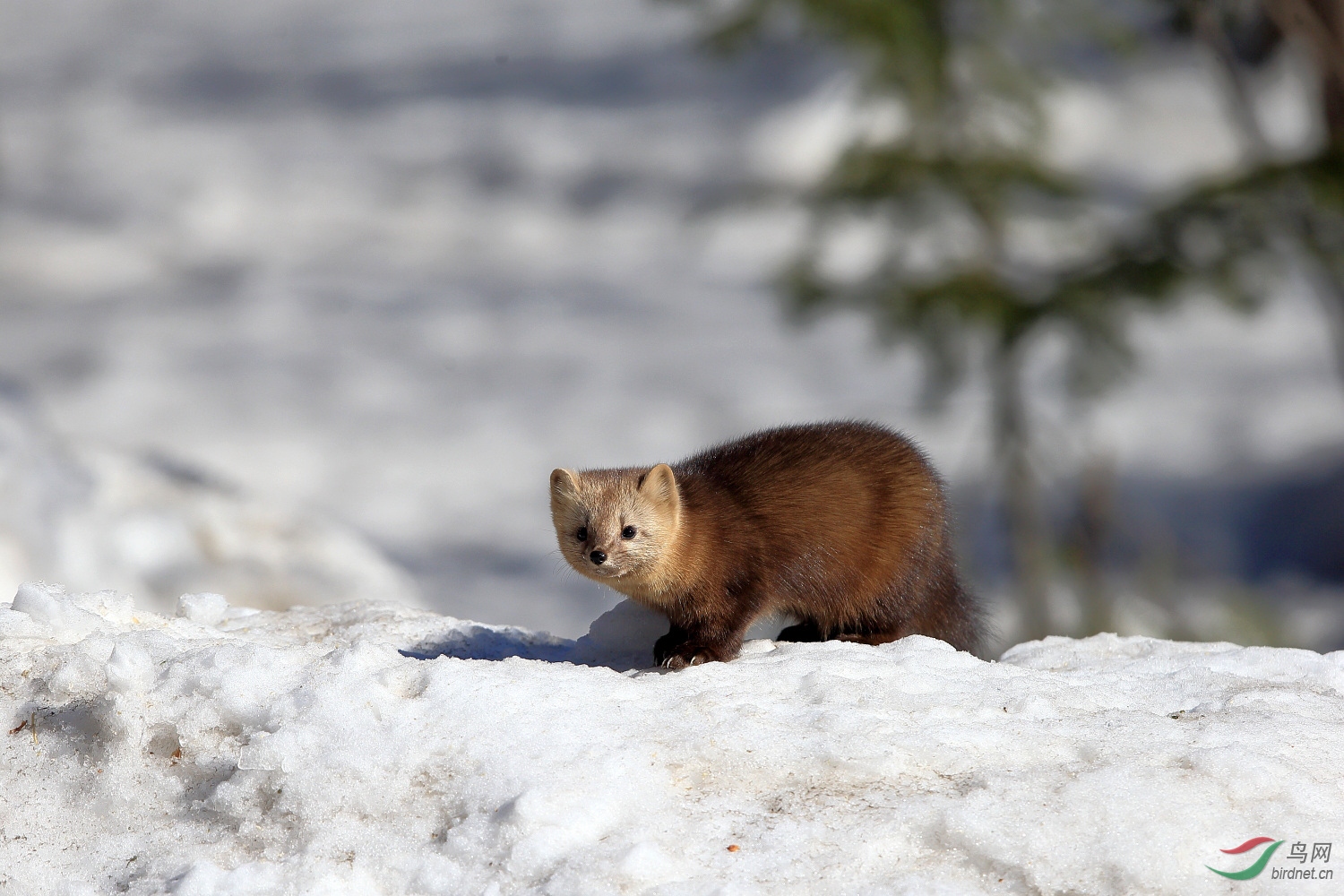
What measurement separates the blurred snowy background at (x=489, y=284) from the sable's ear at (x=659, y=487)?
798 cm

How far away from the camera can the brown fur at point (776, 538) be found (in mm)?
3848

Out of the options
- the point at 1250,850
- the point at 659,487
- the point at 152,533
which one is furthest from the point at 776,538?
the point at 152,533

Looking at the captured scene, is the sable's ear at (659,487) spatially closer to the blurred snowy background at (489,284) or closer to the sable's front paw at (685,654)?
the sable's front paw at (685,654)

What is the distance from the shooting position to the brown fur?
12.6ft

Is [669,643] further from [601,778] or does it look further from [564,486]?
[601,778]

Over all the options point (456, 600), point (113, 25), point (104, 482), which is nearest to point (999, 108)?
point (104, 482)

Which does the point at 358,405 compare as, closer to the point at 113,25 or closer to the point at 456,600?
the point at 456,600

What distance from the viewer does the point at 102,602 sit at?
11.5 ft

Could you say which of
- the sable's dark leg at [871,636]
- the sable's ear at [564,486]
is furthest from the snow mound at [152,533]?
the sable's dark leg at [871,636]

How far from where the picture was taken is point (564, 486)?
155 inches

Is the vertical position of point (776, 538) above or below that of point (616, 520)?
below

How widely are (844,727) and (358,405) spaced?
1562 centimetres

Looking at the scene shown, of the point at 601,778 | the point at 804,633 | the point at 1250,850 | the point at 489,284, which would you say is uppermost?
the point at 601,778

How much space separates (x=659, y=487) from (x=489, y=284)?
16643 mm
